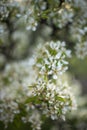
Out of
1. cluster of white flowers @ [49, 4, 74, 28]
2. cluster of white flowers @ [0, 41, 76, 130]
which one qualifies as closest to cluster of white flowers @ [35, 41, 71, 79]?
cluster of white flowers @ [0, 41, 76, 130]

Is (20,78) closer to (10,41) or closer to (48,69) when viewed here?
(10,41)

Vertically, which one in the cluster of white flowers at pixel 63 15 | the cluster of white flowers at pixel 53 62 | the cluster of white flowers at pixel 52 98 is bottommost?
the cluster of white flowers at pixel 52 98

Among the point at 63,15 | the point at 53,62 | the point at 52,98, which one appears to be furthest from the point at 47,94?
the point at 63,15

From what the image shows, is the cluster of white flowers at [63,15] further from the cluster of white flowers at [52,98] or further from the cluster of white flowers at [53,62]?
the cluster of white flowers at [52,98]

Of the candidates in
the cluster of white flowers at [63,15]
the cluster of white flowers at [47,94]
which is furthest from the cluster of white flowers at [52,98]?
the cluster of white flowers at [63,15]

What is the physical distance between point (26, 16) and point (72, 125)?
1.38m

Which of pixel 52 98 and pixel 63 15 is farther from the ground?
pixel 63 15

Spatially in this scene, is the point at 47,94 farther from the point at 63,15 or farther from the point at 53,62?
the point at 63,15

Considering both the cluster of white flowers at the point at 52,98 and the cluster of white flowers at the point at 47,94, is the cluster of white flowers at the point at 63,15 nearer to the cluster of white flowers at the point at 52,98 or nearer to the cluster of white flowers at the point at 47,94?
the cluster of white flowers at the point at 47,94

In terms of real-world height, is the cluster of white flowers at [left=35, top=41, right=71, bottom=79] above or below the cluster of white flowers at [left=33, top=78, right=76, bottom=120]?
above

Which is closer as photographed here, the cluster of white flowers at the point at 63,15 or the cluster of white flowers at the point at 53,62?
the cluster of white flowers at the point at 53,62

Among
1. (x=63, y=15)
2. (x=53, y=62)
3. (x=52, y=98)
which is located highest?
(x=63, y=15)

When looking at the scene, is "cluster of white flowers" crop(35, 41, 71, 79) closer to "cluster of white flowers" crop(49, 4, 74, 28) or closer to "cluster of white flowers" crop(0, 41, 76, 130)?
"cluster of white flowers" crop(0, 41, 76, 130)

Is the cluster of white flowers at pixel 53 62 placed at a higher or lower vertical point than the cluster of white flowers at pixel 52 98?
higher
